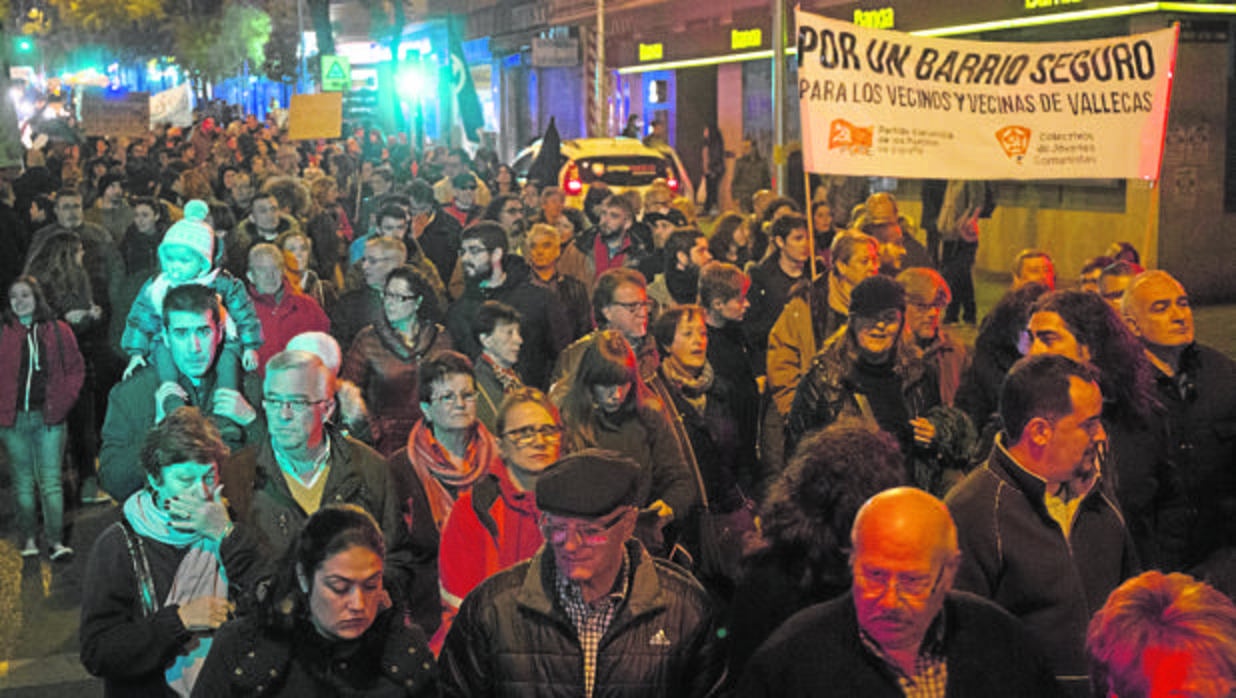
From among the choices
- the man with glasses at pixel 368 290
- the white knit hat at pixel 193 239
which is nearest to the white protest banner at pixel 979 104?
the man with glasses at pixel 368 290

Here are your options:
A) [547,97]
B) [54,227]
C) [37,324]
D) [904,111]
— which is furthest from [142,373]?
A: [547,97]

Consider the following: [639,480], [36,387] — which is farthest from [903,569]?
[36,387]

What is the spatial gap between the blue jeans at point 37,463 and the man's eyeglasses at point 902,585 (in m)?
6.92

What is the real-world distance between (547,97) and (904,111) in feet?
131

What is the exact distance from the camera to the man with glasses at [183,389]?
654 centimetres

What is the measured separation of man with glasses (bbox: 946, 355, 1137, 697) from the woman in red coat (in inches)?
242

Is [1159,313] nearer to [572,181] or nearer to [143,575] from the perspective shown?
[143,575]

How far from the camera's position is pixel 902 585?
3.59 meters

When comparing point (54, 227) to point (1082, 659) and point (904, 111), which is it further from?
point (1082, 659)

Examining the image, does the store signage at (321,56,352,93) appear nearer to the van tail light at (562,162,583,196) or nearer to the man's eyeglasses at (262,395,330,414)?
the van tail light at (562,162,583,196)

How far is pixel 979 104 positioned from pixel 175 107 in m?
25.4

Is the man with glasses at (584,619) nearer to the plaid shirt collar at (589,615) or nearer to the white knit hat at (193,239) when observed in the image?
the plaid shirt collar at (589,615)

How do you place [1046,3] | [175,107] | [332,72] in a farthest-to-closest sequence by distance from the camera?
1. [332,72]
2. [175,107]
3. [1046,3]

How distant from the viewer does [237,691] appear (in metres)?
4.03
